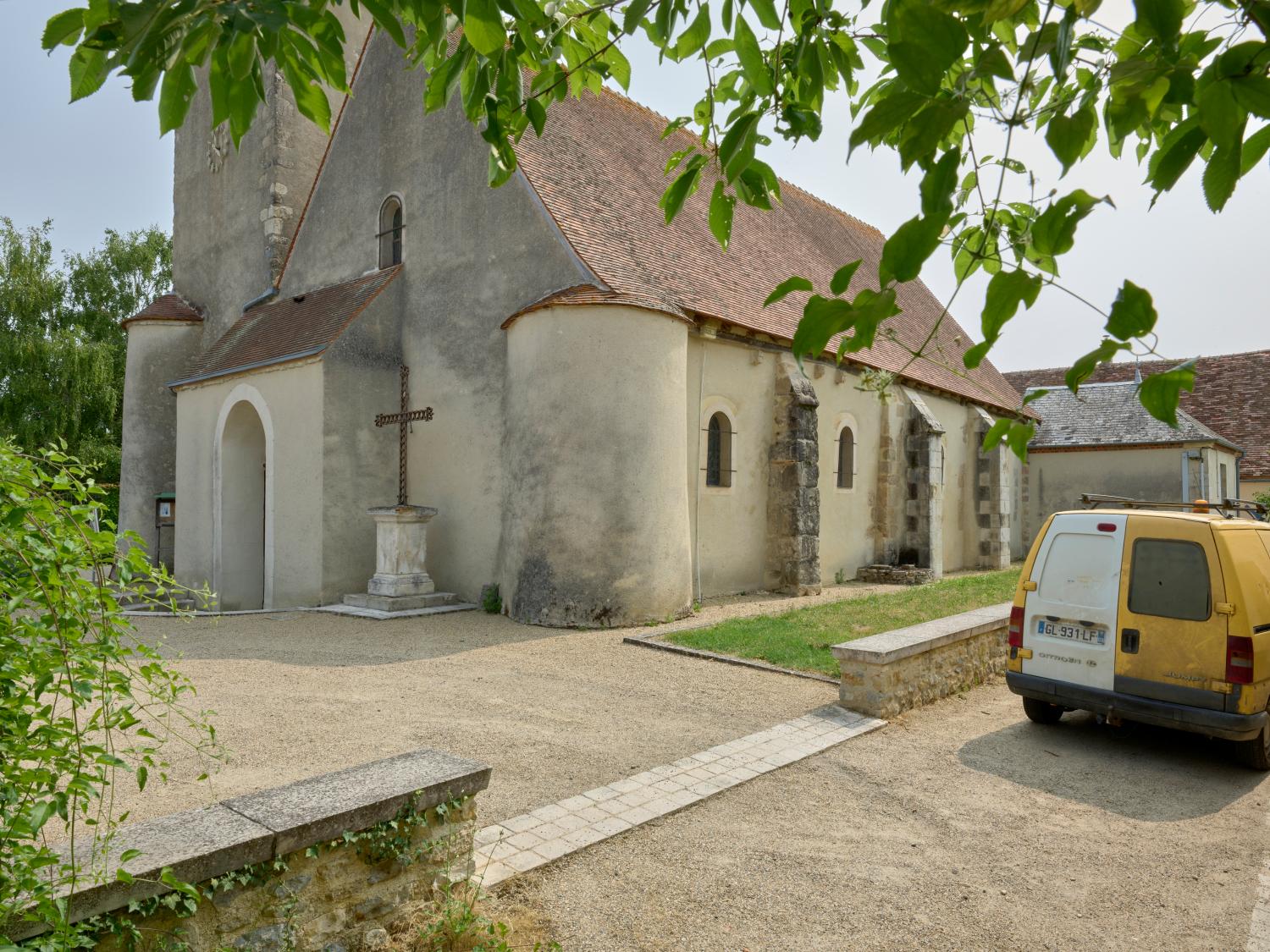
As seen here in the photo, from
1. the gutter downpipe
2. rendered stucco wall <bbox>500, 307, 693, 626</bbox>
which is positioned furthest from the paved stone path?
the gutter downpipe

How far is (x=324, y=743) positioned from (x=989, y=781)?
179 inches

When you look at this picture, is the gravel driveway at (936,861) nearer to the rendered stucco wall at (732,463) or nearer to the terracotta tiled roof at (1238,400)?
the rendered stucco wall at (732,463)

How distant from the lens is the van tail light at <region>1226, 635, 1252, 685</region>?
215 inches

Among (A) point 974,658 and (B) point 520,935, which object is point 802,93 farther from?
(A) point 974,658

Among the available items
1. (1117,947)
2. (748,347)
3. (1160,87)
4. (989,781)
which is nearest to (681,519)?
(748,347)

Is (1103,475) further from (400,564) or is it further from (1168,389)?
(1168,389)

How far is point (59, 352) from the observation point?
2653cm

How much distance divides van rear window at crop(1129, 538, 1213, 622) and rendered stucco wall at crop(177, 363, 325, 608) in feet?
35.6

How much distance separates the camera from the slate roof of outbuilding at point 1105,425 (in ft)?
75.2

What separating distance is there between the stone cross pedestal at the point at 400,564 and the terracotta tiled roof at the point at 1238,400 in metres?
24.0

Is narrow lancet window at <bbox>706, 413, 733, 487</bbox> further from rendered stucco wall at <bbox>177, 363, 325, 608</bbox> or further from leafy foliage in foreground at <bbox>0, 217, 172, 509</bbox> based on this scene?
leafy foliage in foreground at <bbox>0, 217, 172, 509</bbox>

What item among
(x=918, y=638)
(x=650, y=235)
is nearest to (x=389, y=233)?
(x=650, y=235)

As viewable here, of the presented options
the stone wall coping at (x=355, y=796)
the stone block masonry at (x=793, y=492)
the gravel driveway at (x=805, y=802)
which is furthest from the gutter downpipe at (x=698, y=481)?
the stone wall coping at (x=355, y=796)

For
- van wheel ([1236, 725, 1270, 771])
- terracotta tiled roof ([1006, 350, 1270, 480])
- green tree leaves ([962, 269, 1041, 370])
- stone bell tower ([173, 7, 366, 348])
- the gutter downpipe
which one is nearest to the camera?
green tree leaves ([962, 269, 1041, 370])
